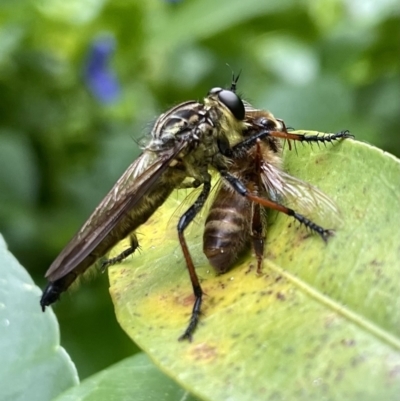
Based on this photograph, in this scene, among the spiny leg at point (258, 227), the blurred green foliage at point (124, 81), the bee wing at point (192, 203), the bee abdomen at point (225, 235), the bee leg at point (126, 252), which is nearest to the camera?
the spiny leg at point (258, 227)

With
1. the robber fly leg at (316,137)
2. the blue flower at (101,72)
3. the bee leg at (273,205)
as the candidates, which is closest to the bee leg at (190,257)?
the bee leg at (273,205)

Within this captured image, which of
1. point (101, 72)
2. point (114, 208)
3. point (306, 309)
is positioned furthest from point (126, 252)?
point (101, 72)

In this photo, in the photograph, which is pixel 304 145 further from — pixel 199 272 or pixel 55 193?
pixel 55 193

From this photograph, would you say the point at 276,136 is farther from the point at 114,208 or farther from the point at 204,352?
the point at 204,352

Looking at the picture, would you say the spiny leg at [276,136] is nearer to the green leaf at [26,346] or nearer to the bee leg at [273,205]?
the bee leg at [273,205]

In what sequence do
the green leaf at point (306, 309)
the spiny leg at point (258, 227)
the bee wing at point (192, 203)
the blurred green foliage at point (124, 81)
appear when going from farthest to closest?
the blurred green foliage at point (124, 81), the bee wing at point (192, 203), the spiny leg at point (258, 227), the green leaf at point (306, 309)

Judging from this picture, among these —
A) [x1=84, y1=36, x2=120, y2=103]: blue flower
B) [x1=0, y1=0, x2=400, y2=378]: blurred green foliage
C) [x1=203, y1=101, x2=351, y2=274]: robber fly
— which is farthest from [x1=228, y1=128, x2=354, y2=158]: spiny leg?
[x1=84, y1=36, x2=120, y2=103]: blue flower
